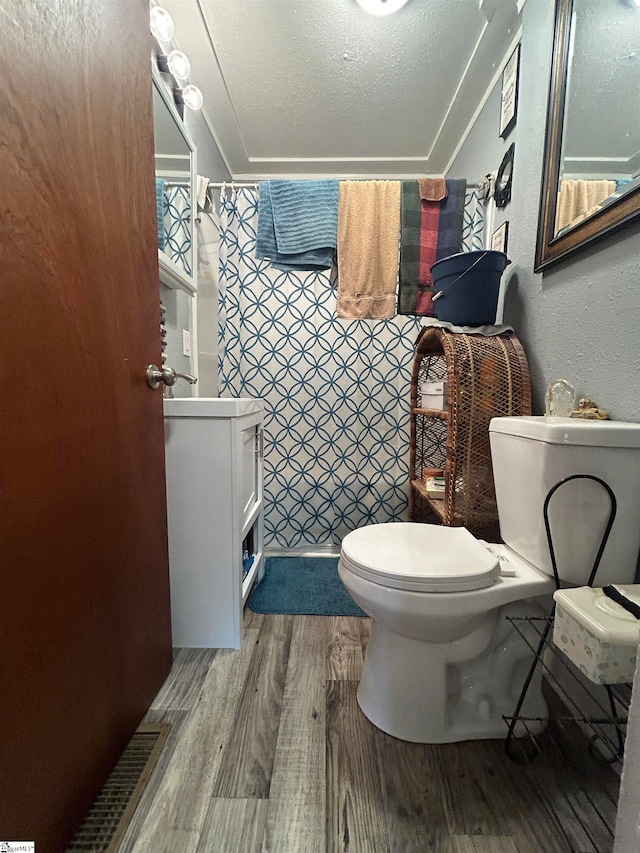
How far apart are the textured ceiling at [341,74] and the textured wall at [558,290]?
0.67 ft

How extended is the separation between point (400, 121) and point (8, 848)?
264 centimetres

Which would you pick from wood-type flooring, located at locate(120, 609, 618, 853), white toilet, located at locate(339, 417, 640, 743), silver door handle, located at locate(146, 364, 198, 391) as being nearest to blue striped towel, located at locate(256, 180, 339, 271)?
silver door handle, located at locate(146, 364, 198, 391)

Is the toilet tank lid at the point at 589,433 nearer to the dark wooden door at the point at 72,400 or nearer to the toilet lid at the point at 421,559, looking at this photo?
the toilet lid at the point at 421,559

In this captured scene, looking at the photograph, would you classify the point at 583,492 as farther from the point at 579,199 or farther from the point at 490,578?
the point at 579,199

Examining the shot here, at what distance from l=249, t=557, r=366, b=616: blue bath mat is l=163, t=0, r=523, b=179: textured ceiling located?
226cm

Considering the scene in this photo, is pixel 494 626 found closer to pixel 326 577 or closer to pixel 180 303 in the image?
pixel 326 577

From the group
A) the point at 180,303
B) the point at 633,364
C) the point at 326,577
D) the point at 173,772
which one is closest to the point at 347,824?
the point at 173,772

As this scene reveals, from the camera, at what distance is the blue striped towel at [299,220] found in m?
1.62

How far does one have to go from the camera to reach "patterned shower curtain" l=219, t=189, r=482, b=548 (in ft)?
6.05

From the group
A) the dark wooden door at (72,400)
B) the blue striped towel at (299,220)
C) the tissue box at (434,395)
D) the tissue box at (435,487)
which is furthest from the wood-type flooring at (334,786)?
the blue striped towel at (299,220)

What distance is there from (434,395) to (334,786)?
119cm

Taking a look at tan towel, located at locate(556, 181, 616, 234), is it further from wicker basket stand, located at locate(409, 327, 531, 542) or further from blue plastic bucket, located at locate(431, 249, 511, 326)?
wicker basket stand, located at locate(409, 327, 531, 542)

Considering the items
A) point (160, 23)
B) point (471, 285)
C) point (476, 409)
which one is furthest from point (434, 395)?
point (160, 23)

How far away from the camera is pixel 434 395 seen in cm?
141
